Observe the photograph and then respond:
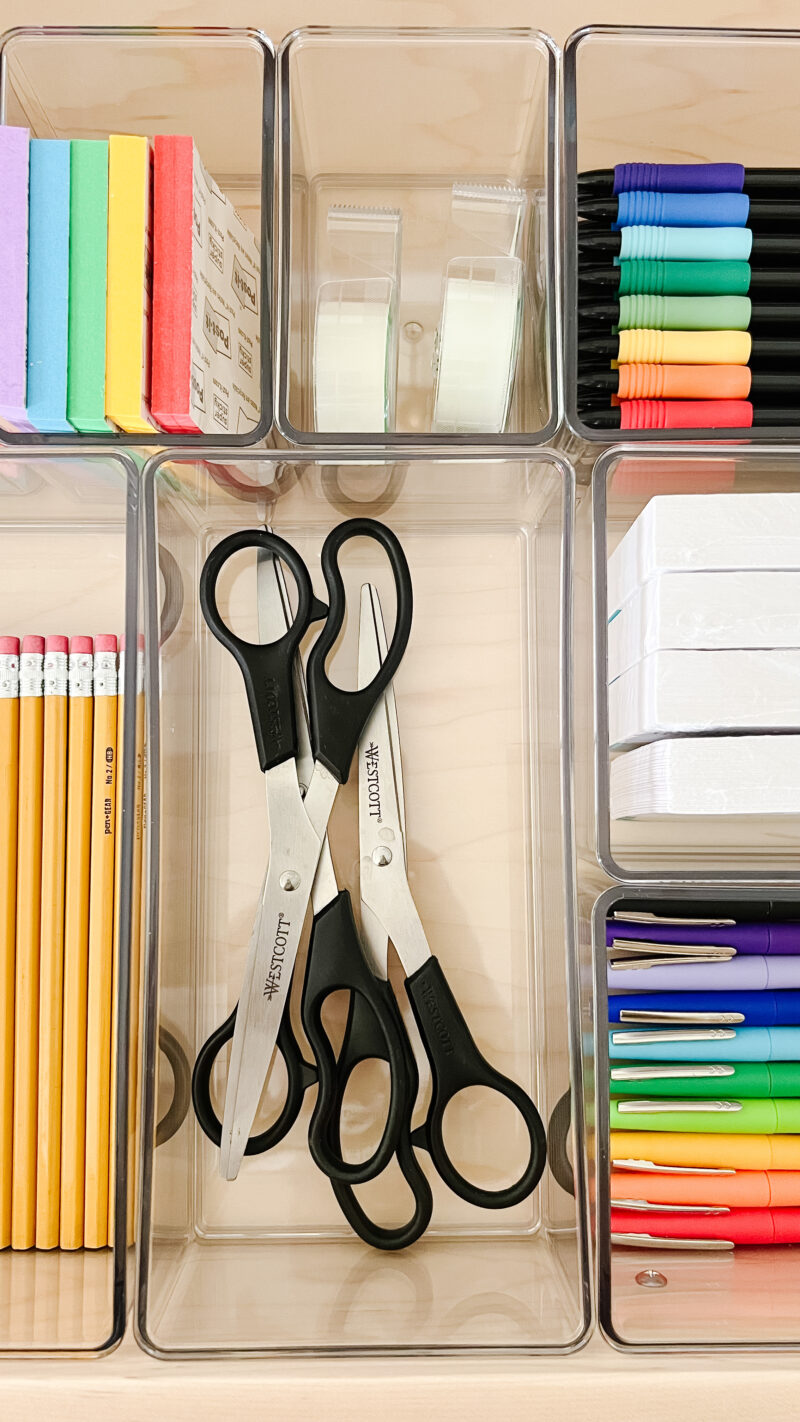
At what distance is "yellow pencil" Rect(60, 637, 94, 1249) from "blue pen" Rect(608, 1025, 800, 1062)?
0.29m

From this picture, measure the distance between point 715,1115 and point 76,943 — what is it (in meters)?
0.37

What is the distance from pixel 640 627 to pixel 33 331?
1.10 ft

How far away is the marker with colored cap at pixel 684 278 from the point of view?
0.55 meters

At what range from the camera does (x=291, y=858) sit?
1.89ft

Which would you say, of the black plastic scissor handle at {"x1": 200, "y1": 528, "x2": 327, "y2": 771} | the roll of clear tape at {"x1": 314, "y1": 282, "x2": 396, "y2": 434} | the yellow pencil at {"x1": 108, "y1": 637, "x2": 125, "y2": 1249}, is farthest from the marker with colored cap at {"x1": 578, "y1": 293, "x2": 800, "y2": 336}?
the yellow pencil at {"x1": 108, "y1": 637, "x2": 125, "y2": 1249}

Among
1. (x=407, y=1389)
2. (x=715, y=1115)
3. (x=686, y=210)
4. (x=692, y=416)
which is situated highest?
(x=686, y=210)

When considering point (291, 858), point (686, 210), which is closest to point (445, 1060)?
point (291, 858)

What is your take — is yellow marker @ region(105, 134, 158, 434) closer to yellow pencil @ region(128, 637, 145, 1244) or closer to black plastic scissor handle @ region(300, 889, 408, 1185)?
yellow pencil @ region(128, 637, 145, 1244)

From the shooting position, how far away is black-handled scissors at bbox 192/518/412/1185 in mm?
565

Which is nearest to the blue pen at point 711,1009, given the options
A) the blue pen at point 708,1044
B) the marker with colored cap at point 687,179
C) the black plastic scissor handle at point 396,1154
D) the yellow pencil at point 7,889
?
the blue pen at point 708,1044

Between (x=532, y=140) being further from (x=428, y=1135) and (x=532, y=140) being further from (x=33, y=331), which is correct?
(x=428, y=1135)

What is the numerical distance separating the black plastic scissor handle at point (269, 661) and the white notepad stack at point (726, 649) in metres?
0.20

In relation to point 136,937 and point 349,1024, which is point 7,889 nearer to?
→ point 136,937

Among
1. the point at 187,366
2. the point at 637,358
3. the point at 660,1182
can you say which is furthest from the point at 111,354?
the point at 660,1182
